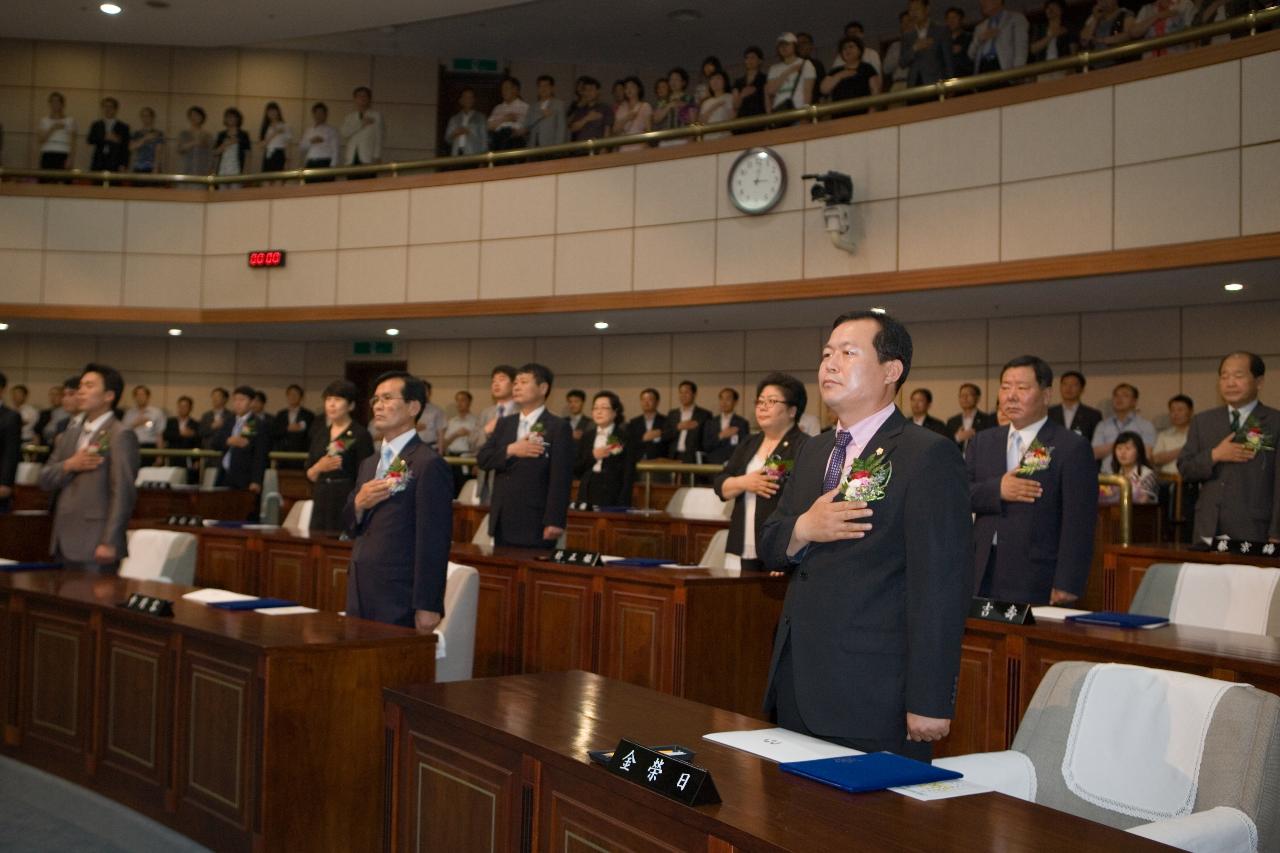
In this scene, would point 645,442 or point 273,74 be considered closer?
point 645,442

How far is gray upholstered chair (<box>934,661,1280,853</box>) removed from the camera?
200cm

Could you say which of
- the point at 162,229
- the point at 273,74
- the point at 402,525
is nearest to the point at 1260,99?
the point at 402,525

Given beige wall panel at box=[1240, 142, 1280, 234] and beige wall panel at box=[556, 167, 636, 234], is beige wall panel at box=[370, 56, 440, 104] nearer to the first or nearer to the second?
beige wall panel at box=[556, 167, 636, 234]

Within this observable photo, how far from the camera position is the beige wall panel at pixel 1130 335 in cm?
978

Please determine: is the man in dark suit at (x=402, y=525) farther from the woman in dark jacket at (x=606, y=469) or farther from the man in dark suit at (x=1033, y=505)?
the woman in dark jacket at (x=606, y=469)

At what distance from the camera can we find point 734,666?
15.2 feet

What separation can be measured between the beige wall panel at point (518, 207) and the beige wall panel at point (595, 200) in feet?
0.39

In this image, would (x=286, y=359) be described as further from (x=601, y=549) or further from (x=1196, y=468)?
(x=1196, y=468)

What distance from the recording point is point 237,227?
40.9 feet

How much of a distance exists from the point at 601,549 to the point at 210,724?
4.47m

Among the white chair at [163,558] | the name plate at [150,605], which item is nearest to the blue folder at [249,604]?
the name plate at [150,605]

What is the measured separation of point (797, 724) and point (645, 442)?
Result: 8.32 metres

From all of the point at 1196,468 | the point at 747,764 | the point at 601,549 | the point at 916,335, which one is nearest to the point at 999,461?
the point at 1196,468

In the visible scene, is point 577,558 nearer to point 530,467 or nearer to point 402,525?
point 530,467
